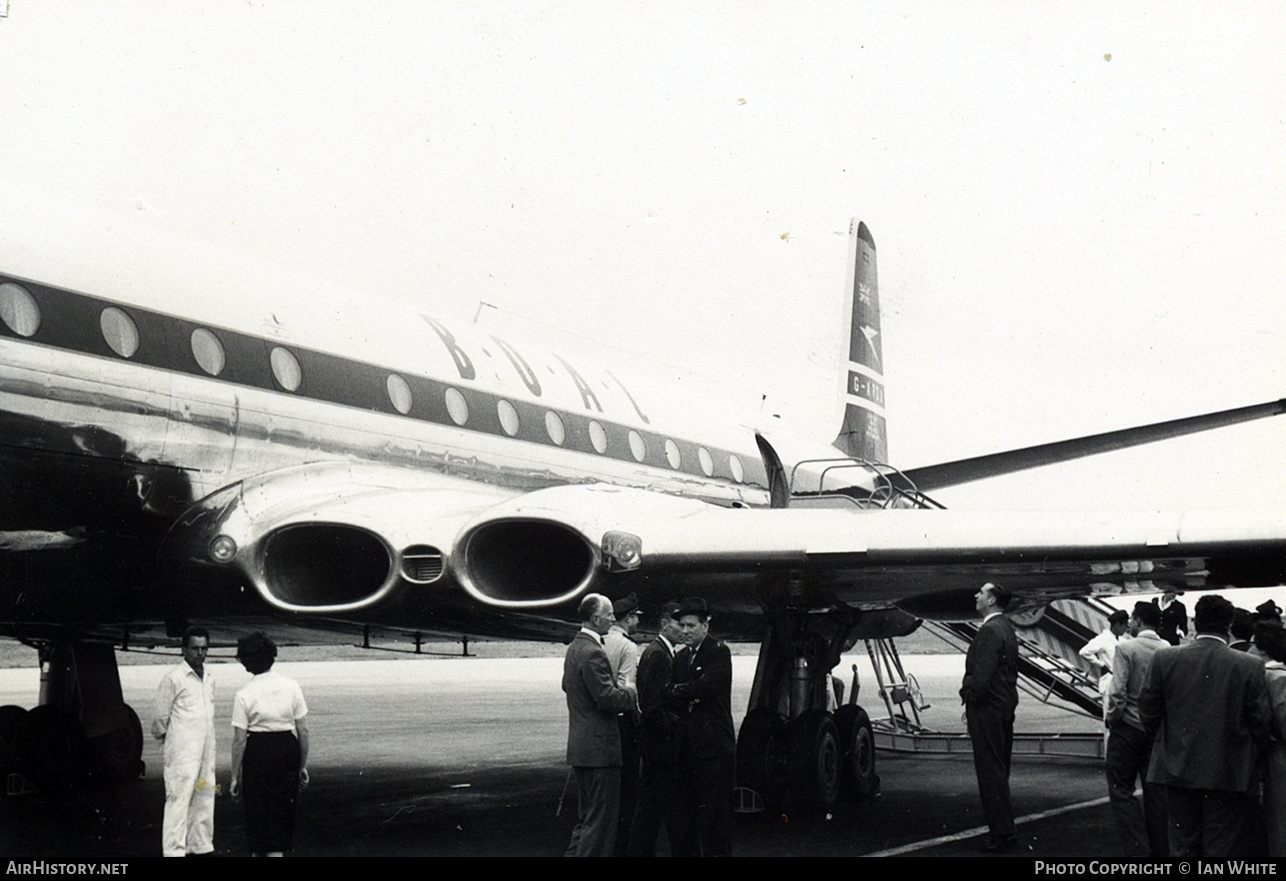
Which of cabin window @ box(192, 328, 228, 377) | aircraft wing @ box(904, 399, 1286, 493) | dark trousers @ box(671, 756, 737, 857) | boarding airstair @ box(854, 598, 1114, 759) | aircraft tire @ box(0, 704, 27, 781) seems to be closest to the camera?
dark trousers @ box(671, 756, 737, 857)

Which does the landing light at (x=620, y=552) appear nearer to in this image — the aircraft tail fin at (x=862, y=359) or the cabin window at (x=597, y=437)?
the cabin window at (x=597, y=437)

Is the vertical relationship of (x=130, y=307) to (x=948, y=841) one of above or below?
above

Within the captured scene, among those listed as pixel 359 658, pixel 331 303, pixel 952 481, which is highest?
pixel 331 303

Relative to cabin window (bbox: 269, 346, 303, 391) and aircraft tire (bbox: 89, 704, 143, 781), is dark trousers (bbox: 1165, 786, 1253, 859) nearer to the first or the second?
cabin window (bbox: 269, 346, 303, 391)

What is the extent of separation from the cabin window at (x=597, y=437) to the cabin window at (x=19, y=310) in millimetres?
4858

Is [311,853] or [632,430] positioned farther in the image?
[632,430]

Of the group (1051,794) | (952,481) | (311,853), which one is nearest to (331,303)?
(311,853)

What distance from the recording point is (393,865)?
683 centimetres

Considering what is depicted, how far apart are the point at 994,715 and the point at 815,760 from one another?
2.04 metres

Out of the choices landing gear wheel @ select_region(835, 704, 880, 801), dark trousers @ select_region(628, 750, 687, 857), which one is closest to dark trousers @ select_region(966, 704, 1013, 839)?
dark trousers @ select_region(628, 750, 687, 857)

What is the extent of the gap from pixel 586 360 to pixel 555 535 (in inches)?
164

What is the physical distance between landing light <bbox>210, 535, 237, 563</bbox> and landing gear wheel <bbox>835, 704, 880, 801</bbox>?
4.96 m

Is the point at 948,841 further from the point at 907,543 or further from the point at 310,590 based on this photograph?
the point at 310,590

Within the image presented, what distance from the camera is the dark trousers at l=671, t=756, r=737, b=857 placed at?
20.9ft
